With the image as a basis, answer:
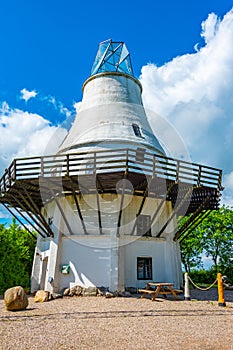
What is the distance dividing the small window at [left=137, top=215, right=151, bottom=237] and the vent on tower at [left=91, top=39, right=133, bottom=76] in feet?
32.1

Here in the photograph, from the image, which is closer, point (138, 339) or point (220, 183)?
point (138, 339)

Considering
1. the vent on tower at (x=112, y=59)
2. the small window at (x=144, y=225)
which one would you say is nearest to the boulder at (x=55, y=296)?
the small window at (x=144, y=225)

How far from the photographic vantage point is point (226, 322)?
6.25m

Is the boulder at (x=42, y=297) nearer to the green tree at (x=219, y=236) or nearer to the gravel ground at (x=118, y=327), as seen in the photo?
the gravel ground at (x=118, y=327)

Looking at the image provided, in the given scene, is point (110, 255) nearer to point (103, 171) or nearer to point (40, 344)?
point (103, 171)

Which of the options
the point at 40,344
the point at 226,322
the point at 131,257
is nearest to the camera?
the point at 40,344

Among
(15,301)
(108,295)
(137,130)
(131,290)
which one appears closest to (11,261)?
(108,295)

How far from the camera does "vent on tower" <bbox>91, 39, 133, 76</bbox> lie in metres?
17.8

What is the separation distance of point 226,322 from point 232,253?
61.4 feet

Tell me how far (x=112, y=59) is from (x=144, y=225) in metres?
11.8

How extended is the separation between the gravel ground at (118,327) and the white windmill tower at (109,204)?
130 inches

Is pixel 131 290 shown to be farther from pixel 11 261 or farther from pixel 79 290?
pixel 11 261

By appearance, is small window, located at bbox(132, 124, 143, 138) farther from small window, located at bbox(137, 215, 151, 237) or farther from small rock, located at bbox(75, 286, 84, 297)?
small rock, located at bbox(75, 286, 84, 297)

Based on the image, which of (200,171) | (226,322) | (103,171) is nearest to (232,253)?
(200,171)
